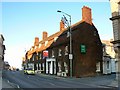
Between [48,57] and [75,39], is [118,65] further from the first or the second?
[48,57]

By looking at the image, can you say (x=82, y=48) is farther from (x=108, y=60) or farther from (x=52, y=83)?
(x=52, y=83)

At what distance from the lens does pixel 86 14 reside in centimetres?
4922

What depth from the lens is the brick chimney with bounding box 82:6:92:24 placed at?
48791 mm

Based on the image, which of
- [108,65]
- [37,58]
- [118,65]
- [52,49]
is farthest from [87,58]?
[37,58]

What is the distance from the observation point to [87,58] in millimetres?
47062

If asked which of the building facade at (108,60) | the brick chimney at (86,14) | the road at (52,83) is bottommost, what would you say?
the road at (52,83)

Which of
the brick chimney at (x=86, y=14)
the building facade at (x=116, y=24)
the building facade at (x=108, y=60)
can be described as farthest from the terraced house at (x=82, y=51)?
the building facade at (x=116, y=24)

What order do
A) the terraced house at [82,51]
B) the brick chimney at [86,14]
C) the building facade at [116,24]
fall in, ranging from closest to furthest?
1. the building facade at [116,24]
2. the terraced house at [82,51]
3. the brick chimney at [86,14]

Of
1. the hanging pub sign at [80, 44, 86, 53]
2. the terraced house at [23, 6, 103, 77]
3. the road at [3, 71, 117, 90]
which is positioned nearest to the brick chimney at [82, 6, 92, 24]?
the terraced house at [23, 6, 103, 77]

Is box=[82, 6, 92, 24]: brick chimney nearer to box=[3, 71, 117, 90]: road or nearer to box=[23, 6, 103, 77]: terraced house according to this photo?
box=[23, 6, 103, 77]: terraced house

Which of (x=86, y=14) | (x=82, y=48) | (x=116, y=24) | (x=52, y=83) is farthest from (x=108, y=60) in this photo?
(x=52, y=83)

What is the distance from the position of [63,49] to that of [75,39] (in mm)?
4150

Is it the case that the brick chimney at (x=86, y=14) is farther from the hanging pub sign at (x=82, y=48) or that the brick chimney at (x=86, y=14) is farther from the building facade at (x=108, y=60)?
the building facade at (x=108, y=60)

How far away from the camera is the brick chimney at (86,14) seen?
4879cm
